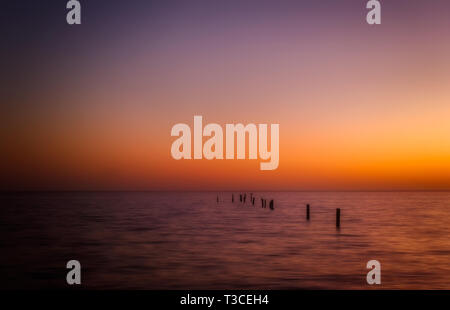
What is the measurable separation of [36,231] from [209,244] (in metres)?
14.9

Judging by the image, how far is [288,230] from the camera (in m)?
37.2

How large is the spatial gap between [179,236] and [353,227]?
14064mm

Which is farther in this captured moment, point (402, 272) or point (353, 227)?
point (353, 227)

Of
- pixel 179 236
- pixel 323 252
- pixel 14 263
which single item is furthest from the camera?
pixel 179 236
